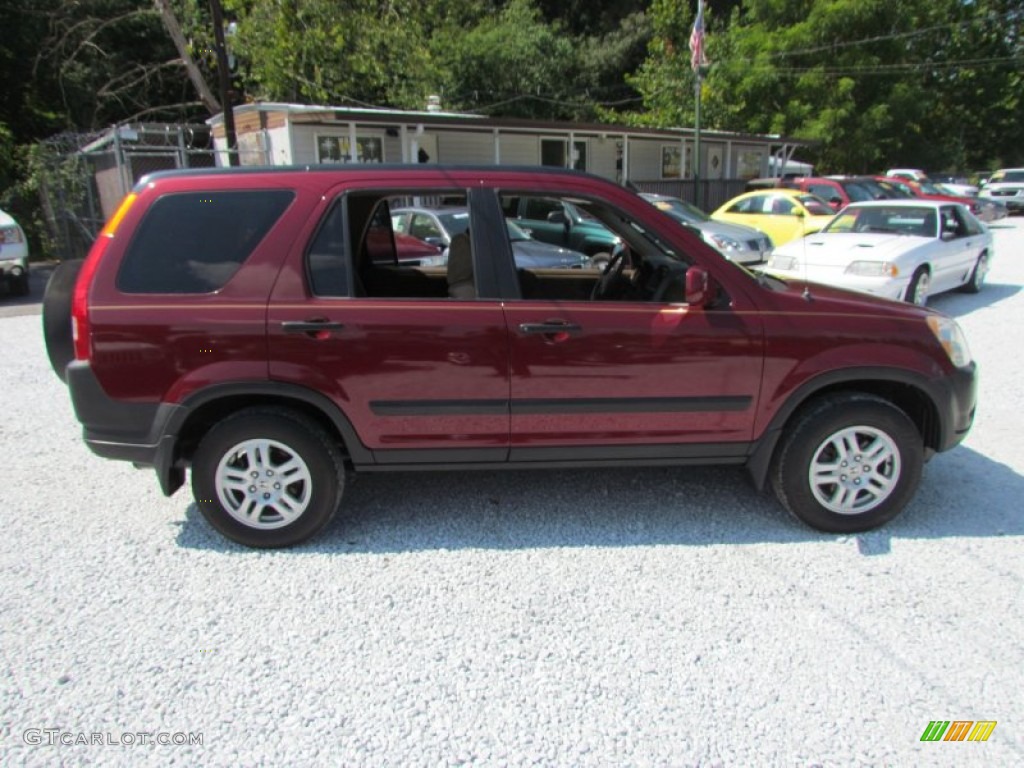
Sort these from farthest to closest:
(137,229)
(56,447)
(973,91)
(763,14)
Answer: (973,91) < (763,14) < (56,447) < (137,229)

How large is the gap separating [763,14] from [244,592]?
114 feet

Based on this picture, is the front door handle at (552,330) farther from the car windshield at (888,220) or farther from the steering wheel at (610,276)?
the car windshield at (888,220)

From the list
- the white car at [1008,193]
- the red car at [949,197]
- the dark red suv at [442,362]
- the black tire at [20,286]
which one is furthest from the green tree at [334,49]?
the white car at [1008,193]

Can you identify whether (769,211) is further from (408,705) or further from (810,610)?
(408,705)

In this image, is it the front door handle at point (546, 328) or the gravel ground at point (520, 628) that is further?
the front door handle at point (546, 328)

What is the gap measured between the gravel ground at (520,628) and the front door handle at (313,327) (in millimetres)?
1088

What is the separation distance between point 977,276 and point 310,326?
10.7 meters

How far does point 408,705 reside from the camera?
99.2 inches

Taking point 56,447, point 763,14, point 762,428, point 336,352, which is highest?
point 763,14

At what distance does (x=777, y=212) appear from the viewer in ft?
47.9

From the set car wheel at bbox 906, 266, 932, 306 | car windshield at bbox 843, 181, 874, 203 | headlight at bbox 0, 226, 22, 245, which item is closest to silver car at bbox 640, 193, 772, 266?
car wheel at bbox 906, 266, 932, 306

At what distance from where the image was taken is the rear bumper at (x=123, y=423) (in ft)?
10.9

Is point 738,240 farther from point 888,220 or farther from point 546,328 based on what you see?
point 546,328

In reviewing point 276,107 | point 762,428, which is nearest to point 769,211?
point 276,107
